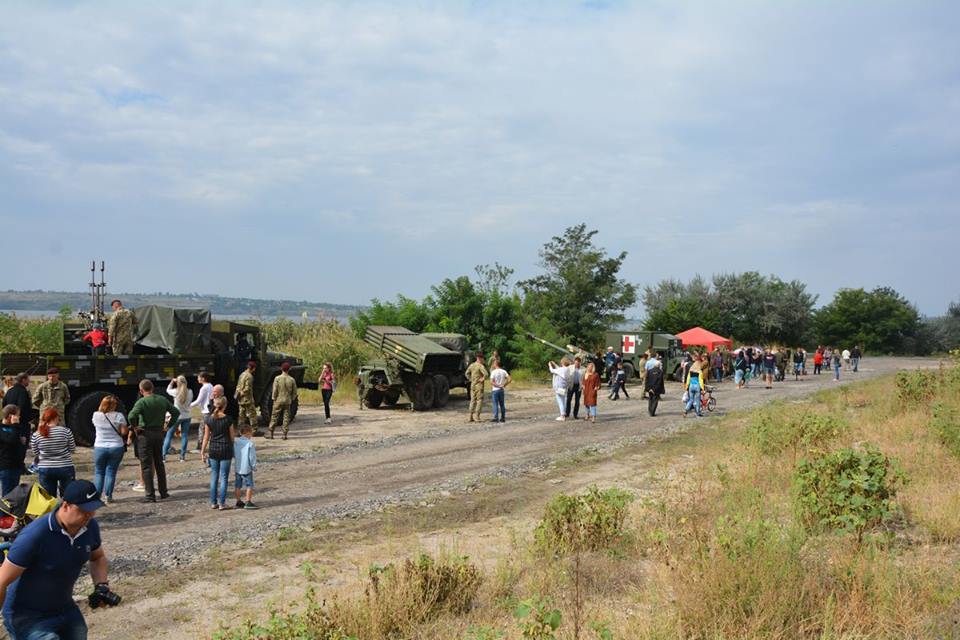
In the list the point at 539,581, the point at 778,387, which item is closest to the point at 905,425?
the point at 539,581

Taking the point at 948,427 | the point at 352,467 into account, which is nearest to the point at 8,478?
the point at 352,467

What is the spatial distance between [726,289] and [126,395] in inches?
1878

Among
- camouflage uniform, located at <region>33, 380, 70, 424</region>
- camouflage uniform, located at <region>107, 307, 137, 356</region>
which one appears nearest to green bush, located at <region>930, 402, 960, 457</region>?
camouflage uniform, located at <region>33, 380, 70, 424</region>

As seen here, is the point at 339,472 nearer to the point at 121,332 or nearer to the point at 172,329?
the point at 172,329

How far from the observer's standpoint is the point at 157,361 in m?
15.6

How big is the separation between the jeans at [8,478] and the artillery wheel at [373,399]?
510 inches

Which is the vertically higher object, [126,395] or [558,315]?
[558,315]

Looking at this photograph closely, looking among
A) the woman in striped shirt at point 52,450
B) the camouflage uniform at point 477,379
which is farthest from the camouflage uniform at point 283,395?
→ the woman in striped shirt at point 52,450

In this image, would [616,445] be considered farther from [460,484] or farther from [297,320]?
[297,320]

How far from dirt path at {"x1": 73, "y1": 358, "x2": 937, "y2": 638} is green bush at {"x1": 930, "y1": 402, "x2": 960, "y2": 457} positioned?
553 cm

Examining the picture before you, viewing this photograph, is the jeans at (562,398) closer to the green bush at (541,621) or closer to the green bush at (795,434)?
the green bush at (795,434)

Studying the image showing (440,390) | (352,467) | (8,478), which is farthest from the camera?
(440,390)

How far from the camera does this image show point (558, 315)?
42.1 meters

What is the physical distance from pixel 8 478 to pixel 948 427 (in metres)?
12.3
